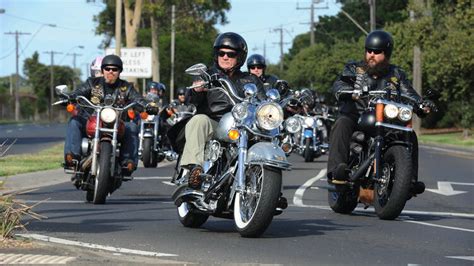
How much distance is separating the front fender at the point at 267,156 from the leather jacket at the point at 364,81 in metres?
2.80

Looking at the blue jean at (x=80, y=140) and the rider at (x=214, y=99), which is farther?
the blue jean at (x=80, y=140)

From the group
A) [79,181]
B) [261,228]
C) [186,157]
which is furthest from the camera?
[79,181]

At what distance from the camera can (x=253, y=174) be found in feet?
29.5

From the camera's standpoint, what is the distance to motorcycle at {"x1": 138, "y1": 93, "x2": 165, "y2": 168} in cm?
2191

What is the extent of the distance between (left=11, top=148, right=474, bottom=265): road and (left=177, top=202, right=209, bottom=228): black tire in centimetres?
9

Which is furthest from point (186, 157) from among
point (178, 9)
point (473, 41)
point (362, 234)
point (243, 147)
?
point (178, 9)

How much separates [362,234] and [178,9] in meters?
41.2

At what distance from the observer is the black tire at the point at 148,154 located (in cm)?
2188

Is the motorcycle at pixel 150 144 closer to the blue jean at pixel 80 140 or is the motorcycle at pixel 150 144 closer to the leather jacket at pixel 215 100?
the blue jean at pixel 80 140

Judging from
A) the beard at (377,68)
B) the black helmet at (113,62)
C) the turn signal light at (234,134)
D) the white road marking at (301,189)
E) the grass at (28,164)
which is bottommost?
the grass at (28,164)

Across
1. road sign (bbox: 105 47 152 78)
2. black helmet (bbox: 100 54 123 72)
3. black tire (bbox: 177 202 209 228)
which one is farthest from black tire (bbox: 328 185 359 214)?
road sign (bbox: 105 47 152 78)

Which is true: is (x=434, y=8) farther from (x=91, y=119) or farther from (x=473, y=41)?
(x=91, y=119)

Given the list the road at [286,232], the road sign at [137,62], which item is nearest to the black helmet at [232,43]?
the road at [286,232]

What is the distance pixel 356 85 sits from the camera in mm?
11586
